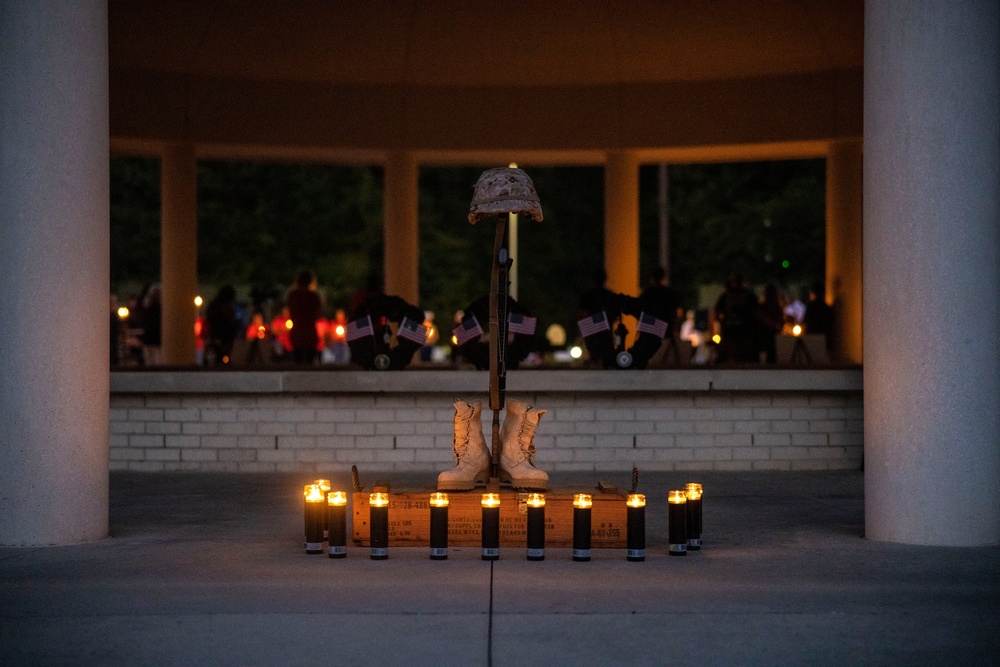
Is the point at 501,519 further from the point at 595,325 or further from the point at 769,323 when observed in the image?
the point at 769,323

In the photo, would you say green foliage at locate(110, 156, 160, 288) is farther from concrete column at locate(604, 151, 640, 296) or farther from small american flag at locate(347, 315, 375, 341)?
small american flag at locate(347, 315, 375, 341)

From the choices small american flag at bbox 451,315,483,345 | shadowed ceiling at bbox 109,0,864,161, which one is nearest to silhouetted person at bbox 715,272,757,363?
shadowed ceiling at bbox 109,0,864,161

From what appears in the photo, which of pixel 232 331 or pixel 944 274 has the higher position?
pixel 944 274

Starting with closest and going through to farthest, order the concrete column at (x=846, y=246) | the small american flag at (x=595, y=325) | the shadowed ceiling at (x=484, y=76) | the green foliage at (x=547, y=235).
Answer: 1. the small american flag at (x=595, y=325)
2. the shadowed ceiling at (x=484, y=76)
3. the concrete column at (x=846, y=246)
4. the green foliage at (x=547, y=235)

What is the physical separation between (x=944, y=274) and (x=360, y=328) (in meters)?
6.72

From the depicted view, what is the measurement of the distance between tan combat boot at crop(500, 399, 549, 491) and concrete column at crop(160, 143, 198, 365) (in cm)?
1192

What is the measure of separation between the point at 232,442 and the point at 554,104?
8589 mm

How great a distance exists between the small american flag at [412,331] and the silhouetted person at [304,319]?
4.14 metres

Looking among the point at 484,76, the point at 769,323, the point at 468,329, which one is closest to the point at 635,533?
the point at 468,329

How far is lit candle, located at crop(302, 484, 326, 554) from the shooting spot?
7.87 m

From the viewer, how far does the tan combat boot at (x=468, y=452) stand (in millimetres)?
A: 8125

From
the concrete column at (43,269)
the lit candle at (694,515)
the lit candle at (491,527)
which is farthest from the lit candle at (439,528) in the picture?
the concrete column at (43,269)

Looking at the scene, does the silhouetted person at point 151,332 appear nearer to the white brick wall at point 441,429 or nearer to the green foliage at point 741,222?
the white brick wall at point 441,429

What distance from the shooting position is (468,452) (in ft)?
27.0
